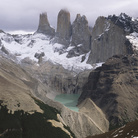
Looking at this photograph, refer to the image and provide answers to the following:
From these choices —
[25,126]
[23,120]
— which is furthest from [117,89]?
[25,126]

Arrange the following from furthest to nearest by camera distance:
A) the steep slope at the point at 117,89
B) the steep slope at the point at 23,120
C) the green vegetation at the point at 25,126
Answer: the steep slope at the point at 117,89 → the steep slope at the point at 23,120 → the green vegetation at the point at 25,126

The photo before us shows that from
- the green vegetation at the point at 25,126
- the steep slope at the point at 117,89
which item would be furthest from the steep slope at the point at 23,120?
the steep slope at the point at 117,89

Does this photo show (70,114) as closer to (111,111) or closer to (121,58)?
(111,111)

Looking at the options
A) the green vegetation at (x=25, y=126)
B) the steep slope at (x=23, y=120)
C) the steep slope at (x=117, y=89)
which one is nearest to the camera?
the green vegetation at (x=25, y=126)

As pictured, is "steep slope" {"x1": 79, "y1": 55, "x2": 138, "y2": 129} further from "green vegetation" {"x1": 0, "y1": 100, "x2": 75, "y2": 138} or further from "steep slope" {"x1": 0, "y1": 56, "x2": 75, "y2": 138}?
"green vegetation" {"x1": 0, "y1": 100, "x2": 75, "y2": 138}

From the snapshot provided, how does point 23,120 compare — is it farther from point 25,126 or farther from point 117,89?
point 117,89

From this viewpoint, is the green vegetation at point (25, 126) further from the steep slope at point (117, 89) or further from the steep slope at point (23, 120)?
the steep slope at point (117, 89)

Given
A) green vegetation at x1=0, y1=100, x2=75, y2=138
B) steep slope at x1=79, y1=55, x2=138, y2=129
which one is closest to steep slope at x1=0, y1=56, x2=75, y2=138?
green vegetation at x1=0, y1=100, x2=75, y2=138

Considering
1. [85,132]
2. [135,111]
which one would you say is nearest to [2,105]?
[85,132]
